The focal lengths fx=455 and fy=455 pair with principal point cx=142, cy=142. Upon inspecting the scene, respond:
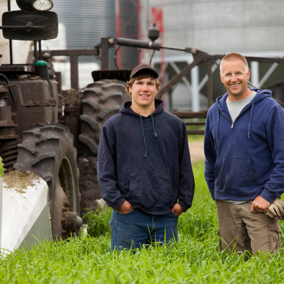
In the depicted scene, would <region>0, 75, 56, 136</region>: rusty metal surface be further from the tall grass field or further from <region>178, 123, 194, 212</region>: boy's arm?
<region>178, 123, 194, 212</region>: boy's arm

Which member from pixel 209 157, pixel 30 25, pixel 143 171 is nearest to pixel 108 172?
pixel 143 171

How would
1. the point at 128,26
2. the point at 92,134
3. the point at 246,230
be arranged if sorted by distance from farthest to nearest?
the point at 128,26 → the point at 92,134 → the point at 246,230

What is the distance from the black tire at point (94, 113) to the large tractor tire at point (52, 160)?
0.83 metres

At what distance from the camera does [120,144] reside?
287 centimetres

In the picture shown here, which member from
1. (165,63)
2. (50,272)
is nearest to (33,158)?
(50,272)

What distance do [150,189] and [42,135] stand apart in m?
1.22

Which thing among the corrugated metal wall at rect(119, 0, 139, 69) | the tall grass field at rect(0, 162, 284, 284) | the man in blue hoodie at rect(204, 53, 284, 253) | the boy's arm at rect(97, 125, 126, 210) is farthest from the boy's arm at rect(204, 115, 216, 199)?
the corrugated metal wall at rect(119, 0, 139, 69)

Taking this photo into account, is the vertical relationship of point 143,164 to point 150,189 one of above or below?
above

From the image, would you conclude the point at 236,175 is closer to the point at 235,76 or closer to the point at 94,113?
the point at 235,76

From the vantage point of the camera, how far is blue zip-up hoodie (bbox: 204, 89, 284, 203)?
2.76m

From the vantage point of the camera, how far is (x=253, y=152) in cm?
285

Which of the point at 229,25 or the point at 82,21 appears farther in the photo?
the point at 82,21

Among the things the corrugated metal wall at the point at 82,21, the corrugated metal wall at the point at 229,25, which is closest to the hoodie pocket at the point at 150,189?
the corrugated metal wall at the point at 229,25

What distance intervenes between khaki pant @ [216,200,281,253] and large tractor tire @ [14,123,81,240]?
1.26 meters
